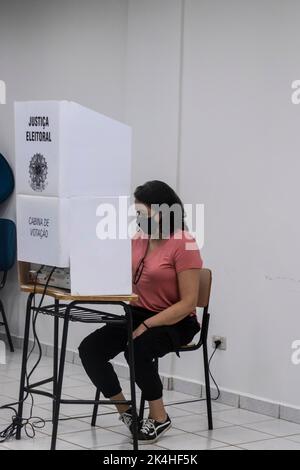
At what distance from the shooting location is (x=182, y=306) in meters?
3.74

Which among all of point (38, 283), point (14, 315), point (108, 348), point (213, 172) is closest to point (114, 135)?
point (38, 283)

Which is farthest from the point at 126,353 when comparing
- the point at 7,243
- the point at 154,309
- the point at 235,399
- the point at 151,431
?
the point at 7,243

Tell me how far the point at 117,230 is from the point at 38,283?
42 cm

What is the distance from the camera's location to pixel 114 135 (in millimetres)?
3387

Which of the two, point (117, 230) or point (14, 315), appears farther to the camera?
point (14, 315)

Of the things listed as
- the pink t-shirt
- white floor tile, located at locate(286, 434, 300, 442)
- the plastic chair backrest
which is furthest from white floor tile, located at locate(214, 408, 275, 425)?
the plastic chair backrest

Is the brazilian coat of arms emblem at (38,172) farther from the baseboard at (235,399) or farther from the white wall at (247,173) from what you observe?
the baseboard at (235,399)

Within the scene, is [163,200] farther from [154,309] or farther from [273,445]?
[273,445]

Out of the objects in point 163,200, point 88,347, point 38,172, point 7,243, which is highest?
point 38,172

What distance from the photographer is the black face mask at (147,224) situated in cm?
386

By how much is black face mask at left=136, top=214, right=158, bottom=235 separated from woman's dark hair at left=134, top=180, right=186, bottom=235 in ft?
0.11

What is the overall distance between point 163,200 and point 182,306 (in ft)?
1.61

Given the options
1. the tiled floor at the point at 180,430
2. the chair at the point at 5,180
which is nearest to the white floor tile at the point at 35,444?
the tiled floor at the point at 180,430
